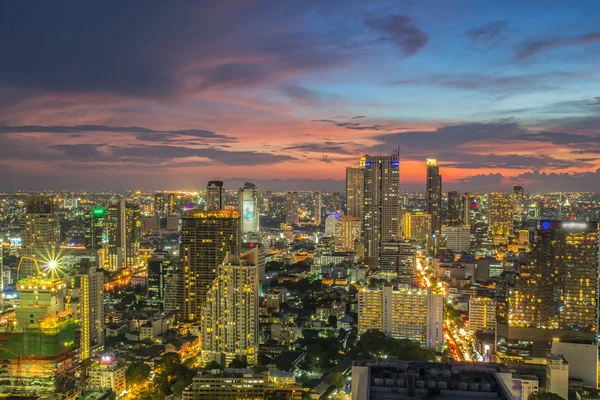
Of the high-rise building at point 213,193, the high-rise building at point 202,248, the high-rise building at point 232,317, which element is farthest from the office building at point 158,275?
the high-rise building at point 232,317

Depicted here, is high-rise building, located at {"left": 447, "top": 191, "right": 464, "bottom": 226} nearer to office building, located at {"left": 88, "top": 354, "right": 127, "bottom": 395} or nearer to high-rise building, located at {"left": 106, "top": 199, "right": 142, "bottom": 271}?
high-rise building, located at {"left": 106, "top": 199, "right": 142, "bottom": 271}

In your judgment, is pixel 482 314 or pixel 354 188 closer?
pixel 482 314

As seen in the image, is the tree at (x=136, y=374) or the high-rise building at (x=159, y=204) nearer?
the tree at (x=136, y=374)

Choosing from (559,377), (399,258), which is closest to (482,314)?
(559,377)

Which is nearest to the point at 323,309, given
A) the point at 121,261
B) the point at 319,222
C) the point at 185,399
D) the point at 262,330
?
the point at 262,330

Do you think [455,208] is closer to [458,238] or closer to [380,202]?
[458,238]

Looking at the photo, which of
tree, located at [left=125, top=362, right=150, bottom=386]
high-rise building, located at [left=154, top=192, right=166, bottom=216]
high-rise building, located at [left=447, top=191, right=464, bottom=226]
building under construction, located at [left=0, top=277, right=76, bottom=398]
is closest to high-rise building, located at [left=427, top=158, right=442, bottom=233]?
high-rise building, located at [left=447, top=191, right=464, bottom=226]

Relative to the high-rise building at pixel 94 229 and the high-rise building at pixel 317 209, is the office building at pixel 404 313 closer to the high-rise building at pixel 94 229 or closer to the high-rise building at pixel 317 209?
the high-rise building at pixel 94 229
